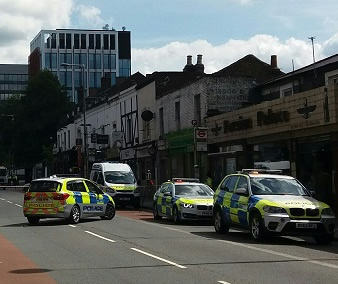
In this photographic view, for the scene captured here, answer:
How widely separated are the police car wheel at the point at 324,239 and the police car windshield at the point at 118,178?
19278mm

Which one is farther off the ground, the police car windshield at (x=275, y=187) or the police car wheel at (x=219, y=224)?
the police car windshield at (x=275, y=187)

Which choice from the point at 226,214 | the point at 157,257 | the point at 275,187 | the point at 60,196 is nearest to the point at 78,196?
the point at 60,196

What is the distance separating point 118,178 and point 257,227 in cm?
1940

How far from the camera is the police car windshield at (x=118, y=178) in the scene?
34875 millimetres

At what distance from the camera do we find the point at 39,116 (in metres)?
83.5

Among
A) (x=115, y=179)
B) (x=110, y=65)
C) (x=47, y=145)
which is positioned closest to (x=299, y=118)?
(x=115, y=179)

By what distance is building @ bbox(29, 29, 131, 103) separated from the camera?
4724 inches

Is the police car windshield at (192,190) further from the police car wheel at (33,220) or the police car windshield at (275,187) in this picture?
the police car windshield at (275,187)

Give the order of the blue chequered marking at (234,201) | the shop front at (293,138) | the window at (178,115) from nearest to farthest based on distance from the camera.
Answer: the blue chequered marking at (234,201) → the shop front at (293,138) → the window at (178,115)

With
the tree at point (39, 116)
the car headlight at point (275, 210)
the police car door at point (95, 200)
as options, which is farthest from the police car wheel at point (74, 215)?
the tree at point (39, 116)

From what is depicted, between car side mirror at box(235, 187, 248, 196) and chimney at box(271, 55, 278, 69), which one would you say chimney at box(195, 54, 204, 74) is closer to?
chimney at box(271, 55, 278, 69)

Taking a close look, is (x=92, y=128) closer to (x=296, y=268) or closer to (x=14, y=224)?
(x=14, y=224)

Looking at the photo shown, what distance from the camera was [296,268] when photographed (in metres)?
11.9

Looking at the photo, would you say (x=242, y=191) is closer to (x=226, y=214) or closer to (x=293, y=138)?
(x=226, y=214)
